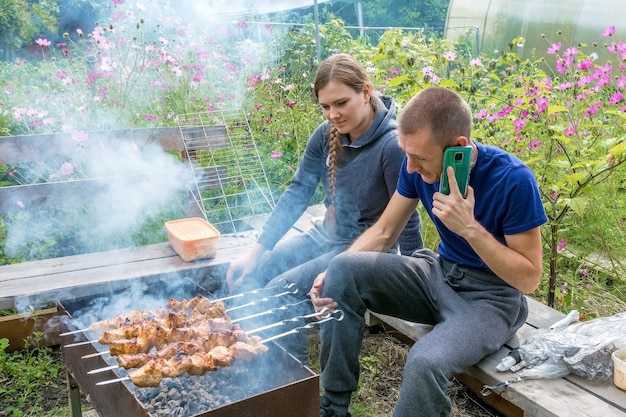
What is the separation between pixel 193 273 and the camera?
313cm

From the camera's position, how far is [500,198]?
2.16 m

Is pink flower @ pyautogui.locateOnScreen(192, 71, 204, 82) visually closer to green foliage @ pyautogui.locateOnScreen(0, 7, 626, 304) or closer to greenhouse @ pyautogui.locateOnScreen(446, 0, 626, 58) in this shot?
green foliage @ pyautogui.locateOnScreen(0, 7, 626, 304)

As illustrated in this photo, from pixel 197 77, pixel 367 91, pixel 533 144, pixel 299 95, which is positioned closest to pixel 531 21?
pixel 299 95

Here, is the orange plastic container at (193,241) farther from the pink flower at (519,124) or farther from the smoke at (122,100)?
the pink flower at (519,124)

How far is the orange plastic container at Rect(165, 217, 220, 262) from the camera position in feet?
10.5

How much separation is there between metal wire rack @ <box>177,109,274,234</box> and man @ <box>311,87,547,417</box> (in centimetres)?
196

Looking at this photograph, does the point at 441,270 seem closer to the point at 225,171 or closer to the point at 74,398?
the point at 74,398

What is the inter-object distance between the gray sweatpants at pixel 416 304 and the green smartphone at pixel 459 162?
449mm

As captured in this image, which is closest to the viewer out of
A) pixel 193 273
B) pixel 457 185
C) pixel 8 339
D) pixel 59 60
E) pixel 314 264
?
pixel 457 185

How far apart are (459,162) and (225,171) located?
108 inches

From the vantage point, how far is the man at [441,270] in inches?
81.5

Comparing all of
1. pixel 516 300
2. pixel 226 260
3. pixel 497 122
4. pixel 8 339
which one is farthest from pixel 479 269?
pixel 8 339

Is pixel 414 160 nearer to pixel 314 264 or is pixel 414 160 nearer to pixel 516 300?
pixel 516 300

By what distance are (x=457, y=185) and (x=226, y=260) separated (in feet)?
5.13
